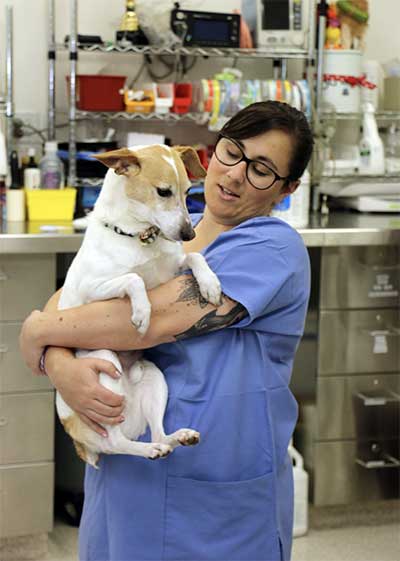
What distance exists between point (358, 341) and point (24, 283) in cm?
107

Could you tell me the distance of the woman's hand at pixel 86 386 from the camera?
1.41m

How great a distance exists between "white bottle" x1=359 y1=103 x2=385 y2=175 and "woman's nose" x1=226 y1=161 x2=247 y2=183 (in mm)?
1827

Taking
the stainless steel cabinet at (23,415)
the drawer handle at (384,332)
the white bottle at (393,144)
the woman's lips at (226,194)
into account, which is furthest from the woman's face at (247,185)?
the white bottle at (393,144)

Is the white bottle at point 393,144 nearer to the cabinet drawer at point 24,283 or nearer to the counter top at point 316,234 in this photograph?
the counter top at point 316,234

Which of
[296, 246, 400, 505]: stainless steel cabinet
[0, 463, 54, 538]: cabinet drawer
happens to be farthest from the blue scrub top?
[296, 246, 400, 505]: stainless steel cabinet

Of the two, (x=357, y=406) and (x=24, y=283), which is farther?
(x=357, y=406)

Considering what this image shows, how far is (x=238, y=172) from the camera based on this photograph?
1.51 meters

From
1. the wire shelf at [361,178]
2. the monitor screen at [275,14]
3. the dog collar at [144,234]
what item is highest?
the monitor screen at [275,14]

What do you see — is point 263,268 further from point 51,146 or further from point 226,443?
point 51,146

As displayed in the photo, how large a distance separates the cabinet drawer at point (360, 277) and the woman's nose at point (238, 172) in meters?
1.29

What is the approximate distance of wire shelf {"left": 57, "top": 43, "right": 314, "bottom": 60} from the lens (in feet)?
9.78

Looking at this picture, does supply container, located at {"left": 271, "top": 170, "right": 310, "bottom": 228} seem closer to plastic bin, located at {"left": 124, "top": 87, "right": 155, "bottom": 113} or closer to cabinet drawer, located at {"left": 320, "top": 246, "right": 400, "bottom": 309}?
cabinet drawer, located at {"left": 320, "top": 246, "right": 400, "bottom": 309}

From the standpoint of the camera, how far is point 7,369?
2600 millimetres

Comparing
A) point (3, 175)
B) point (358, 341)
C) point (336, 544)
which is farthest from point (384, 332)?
point (3, 175)
